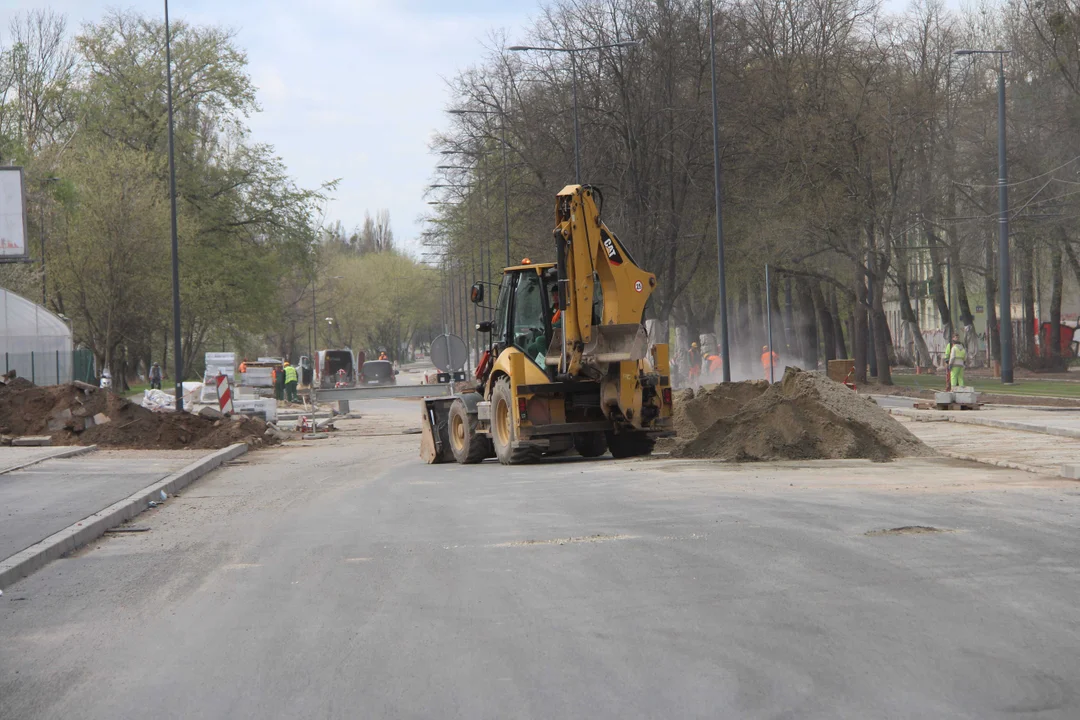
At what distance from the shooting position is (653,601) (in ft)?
23.9

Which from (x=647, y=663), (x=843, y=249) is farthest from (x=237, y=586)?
(x=843, y=249)

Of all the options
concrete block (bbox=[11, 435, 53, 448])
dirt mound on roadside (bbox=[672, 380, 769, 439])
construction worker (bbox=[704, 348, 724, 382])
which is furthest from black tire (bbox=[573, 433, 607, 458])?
construction worker (bbox=[704, 348, 724, 382])

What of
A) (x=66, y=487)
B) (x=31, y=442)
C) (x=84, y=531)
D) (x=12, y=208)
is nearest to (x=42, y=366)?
(x=12, y=208)

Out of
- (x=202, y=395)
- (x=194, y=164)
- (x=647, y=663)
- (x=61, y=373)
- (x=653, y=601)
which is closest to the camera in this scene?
(x=647, y=663)

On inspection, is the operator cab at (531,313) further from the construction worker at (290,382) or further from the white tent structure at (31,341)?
the construction worker at (290,382)

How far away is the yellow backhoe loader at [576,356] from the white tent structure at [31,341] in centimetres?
2718

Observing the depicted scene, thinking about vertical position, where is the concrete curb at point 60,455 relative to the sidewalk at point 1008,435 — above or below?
above

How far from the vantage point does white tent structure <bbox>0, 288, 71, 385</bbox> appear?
139ft

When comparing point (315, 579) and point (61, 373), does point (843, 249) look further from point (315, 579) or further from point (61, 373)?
point (315, 579)

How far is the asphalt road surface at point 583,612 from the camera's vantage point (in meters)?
5.49

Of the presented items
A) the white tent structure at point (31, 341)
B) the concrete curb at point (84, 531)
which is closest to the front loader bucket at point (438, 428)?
the concrete curb at point (84, 531)

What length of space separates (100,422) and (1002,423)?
677 inches

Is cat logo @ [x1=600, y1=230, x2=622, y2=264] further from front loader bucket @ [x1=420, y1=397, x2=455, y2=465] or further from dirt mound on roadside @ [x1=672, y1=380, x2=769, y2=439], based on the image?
front loader bucket @ [x1=420, y1=397, x2=455, y2=465]

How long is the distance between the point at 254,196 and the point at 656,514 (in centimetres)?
5116
